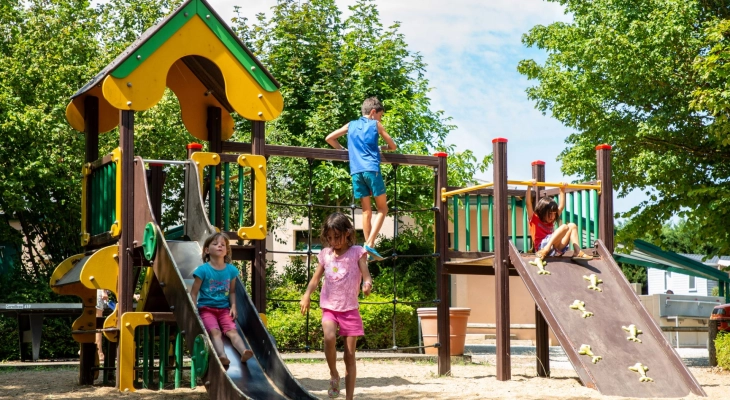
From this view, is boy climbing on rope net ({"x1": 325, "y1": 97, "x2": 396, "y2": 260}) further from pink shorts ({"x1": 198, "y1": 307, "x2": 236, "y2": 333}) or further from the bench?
the bench

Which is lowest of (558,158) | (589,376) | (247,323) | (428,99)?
(589,376)

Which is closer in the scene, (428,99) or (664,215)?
(664,215)

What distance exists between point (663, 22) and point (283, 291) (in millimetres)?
9307

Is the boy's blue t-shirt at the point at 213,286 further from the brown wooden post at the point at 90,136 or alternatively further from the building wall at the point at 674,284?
the building wall at the point at 674,284

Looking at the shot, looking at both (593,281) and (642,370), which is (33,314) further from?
(642,370)

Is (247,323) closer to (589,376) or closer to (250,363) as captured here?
(250,363)

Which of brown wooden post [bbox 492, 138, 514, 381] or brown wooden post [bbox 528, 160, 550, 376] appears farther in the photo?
brown wooden post [bbox 528, 160, 550, 376]

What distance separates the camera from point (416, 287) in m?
20.3

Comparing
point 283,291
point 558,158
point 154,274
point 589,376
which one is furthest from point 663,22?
point 154,274

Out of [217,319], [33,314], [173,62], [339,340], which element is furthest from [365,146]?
[339,340]

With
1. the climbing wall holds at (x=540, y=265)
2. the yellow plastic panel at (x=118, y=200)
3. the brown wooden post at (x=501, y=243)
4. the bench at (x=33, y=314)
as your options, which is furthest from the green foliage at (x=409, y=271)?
the yellow plastic panel at (x=118, y=200)

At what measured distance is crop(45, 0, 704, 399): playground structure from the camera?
25.4 feet

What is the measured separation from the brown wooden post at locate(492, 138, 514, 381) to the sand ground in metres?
0.63

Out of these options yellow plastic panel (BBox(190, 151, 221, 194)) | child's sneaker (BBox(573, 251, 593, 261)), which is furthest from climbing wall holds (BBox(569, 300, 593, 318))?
yellow plastic panel (BBox(190, 151, 221, 194))
